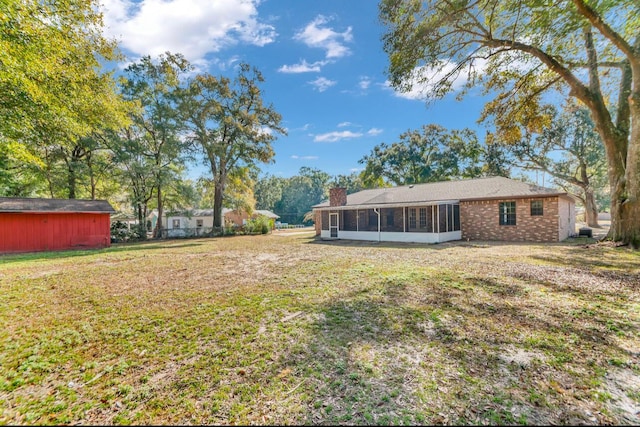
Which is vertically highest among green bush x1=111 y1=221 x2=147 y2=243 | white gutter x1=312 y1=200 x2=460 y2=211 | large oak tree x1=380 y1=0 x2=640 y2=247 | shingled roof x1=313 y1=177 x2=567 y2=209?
large oak tree x1=380 y1=0 x2=640 y2=247

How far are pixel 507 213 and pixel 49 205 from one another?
24.1m

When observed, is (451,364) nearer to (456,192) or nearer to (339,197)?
(456,192)

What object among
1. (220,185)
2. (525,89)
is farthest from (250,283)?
(220,185)

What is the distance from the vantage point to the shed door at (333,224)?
19.1m

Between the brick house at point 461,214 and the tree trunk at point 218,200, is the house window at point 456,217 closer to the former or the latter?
the brick house at point 461,214

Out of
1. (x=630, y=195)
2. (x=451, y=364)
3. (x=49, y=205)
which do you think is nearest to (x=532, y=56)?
→ (x=630, y=195)

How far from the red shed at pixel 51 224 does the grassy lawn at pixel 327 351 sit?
10.3m

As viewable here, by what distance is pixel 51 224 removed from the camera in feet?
45.1

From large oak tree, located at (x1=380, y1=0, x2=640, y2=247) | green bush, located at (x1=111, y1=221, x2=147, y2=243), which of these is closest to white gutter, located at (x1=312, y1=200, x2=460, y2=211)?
large oak tree, located at (x1=380, y1=0, x2=640, y2=247)

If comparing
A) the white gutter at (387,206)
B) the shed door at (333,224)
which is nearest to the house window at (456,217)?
the white gutter at (387,206)

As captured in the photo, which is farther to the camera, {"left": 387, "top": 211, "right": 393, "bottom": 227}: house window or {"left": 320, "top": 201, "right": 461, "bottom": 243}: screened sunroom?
{"left": 387, "top": 211, "right": 393, "bottom": 227}: house window

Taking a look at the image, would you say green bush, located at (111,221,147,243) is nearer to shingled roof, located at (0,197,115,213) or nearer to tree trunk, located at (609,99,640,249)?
shingled roof, located at (0,197,115,213)

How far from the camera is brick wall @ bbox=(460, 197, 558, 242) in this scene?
12.7 metres

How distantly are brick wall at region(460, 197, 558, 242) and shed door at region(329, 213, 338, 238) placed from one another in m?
8.04
